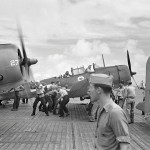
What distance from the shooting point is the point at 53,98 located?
19.9m

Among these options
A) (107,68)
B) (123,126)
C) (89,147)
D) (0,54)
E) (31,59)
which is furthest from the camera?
(107,68)

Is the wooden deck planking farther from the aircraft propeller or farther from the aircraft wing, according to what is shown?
the aircraft propeller

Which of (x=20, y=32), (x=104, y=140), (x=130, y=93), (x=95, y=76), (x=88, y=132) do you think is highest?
(x=20, y=32)

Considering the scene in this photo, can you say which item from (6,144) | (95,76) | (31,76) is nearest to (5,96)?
(31,76)

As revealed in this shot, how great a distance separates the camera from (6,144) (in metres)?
8.80

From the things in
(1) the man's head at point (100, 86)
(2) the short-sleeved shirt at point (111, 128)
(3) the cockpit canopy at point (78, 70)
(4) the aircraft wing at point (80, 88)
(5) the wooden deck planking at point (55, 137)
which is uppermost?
(1) the man's head at point (100, 86)

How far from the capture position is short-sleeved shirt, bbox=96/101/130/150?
2.81 metres

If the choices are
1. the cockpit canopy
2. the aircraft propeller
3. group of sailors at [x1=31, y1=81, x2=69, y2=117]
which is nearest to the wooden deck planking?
group of sailors at [x1=31, y1=81, x2=69, y2=117]

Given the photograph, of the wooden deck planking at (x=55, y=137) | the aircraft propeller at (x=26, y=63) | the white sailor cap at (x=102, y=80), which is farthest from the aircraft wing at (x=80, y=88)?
the white sailor cap at (x=102, y=80)

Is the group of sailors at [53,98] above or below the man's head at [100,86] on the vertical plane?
below

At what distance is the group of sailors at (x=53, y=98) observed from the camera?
1658 centimetres

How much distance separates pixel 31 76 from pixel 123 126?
56.2 feet

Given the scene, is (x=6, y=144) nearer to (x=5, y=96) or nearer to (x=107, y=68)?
(x=107, y=68)

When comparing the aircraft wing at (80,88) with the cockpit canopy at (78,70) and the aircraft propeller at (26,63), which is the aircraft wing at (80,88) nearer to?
the aircraft propeller at (26,63)
